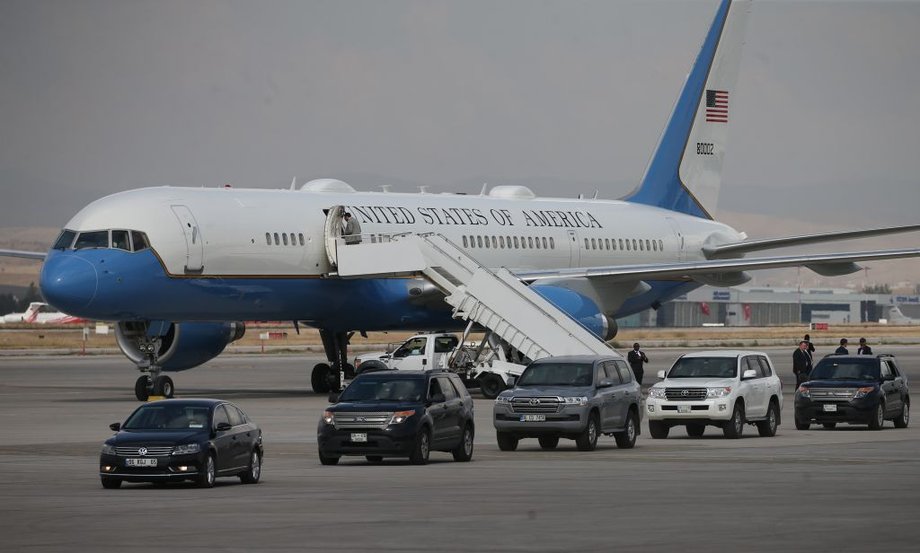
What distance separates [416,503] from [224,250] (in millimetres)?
24456

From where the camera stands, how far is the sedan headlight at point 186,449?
2341 centimetres

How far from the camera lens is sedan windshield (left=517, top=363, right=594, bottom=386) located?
31.4 metres

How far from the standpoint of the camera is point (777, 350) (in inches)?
3787

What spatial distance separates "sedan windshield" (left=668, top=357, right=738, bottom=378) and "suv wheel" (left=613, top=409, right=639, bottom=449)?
338cm

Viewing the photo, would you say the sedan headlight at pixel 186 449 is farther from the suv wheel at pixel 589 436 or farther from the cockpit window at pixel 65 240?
the cockpit window at pixel 65 240

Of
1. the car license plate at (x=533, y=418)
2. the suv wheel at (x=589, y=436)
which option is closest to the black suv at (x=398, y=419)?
the car license plate at (x=533, y=418)

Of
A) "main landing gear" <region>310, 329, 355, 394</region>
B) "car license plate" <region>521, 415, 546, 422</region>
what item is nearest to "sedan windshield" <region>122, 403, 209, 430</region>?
"car license plate" <region>521, 415, 546, 422</region>

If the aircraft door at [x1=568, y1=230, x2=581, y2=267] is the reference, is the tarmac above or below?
below

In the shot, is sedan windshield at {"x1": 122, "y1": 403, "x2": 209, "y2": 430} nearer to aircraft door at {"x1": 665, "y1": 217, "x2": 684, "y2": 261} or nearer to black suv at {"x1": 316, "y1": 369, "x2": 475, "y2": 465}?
black suv at {"x1": 316, "y1": 369, "x2": 475, "y2": 465}

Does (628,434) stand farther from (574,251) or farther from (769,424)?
(574,251)

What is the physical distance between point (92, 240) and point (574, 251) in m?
20.3

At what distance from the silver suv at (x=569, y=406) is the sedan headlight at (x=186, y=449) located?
8.32 m

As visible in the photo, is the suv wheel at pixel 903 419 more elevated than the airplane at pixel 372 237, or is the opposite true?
the airplane at pixel 372 237

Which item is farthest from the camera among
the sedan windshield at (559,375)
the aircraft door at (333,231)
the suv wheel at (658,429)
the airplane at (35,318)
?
the airplane at (35,318)
